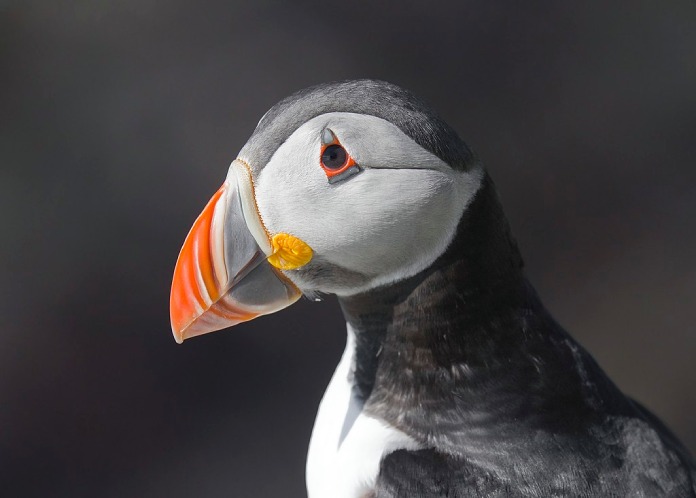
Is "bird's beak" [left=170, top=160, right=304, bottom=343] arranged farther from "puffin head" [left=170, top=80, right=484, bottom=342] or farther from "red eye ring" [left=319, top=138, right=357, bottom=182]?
"red eye ring" [left=319, top=138, right=357, bottom=182]

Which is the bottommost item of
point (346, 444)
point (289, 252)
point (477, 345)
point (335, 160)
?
point (346, 444)

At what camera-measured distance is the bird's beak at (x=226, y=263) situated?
1.80 m

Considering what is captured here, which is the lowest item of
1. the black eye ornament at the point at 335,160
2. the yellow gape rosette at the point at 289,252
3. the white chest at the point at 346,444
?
the white chest at the point at 346,444

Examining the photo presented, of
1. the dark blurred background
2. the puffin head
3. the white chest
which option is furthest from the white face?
the dark blurred background

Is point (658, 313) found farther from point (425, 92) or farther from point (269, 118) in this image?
point (269, 118)

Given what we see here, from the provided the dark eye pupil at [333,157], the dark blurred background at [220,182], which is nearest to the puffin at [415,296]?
the dark eye pupil at [333,157]

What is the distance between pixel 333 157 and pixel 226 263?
1.06 feet

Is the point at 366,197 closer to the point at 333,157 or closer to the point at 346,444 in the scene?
the point at 333,157

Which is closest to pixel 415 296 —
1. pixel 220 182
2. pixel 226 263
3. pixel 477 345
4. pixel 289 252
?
pixel 477 345

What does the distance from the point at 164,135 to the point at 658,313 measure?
2.35 metres

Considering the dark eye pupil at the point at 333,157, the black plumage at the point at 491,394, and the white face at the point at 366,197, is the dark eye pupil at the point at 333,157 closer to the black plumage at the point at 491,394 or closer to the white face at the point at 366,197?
the white face at the point at 366,197

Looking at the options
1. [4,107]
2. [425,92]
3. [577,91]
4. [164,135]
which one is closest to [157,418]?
[164,135]

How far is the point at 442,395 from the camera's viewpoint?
1.91 m

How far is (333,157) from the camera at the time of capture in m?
1.70
